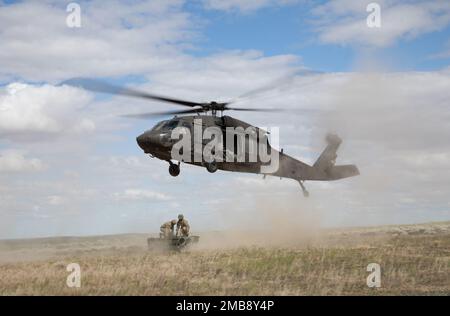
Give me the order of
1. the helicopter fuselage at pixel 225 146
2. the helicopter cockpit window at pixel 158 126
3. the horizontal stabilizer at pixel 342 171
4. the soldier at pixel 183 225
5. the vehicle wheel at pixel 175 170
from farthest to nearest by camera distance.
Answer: the horizontal stabilizer at pixel 342 171
the vehicle wheel at pixel 175 170
the soldier at pixel 183 225
the helicopter cockpit window at pixel 158 126
the helicopter fuselage at pixel 225 146

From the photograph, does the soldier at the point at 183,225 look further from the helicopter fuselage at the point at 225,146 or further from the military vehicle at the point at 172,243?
the helicopter fuselage at the point at 225,146

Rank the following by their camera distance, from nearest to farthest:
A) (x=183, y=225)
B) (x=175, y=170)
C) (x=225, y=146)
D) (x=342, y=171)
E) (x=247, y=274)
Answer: (x=247, y=274), (x=183, y=225), (x=175, y=170), (x=225, y=146), (x=342, y=171)

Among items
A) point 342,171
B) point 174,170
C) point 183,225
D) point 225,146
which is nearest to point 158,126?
point 174,170

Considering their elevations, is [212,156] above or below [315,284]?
above

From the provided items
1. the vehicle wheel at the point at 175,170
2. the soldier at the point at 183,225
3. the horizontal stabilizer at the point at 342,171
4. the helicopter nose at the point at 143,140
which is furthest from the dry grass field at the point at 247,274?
the horizontal stabilizer at the point at 342,171

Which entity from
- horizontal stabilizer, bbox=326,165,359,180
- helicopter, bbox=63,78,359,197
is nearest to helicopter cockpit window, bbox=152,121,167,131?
helicopter, bbox=63,78,359,197

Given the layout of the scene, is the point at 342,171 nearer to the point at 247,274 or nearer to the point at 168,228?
the point at 168,228

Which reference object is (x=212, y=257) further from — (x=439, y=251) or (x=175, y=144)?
(x=439, y=251)

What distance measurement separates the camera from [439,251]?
70.6 feet

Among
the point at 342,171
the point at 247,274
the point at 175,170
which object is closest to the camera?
the point at 247,274
